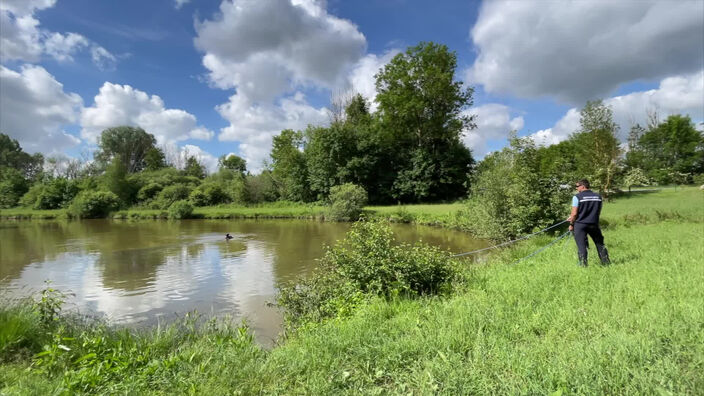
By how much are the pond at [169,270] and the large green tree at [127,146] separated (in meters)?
53.8

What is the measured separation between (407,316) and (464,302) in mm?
1032

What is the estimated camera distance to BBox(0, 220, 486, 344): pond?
28.4 feet

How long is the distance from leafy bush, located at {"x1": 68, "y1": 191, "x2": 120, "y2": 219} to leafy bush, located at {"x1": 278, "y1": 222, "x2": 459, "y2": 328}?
150ft

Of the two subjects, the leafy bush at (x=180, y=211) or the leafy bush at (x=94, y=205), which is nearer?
the leafy bush at (x=180, y=211)

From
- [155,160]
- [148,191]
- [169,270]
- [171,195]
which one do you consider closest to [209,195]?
[171,195]

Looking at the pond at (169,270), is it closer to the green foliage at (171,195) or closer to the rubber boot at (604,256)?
the rubber boot at (604,256)

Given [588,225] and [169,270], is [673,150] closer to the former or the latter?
[588,225]

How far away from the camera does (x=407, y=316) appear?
4.70 meters

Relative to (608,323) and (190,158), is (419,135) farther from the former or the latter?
(190,158)

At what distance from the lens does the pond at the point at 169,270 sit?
341 inches

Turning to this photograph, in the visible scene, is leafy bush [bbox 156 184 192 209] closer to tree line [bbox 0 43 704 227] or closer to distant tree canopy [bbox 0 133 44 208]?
tree line [bbox 0 43 704 227]

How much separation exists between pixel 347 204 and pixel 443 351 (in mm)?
27065

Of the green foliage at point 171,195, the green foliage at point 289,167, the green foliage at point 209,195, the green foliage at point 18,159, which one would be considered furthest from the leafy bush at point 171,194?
the green foliage at point 18,159

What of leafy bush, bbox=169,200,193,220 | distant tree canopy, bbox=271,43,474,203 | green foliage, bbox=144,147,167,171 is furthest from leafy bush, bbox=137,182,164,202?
distant tree canopy, bbox=271,43,474,203
